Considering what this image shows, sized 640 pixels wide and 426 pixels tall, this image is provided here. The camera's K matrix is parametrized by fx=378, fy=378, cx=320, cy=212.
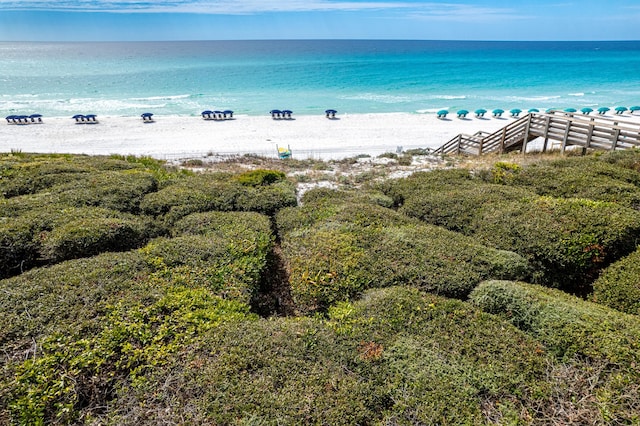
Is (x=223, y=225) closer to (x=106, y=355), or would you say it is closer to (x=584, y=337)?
(x=106, y=355)

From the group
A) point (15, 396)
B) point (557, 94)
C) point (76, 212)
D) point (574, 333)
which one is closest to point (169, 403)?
point (15, 396)

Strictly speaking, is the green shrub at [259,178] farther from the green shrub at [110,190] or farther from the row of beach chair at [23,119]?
the row of beach chair at [23,119]

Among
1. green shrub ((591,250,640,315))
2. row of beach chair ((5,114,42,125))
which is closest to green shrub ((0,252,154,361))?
green shrub ((591,250,640,315))

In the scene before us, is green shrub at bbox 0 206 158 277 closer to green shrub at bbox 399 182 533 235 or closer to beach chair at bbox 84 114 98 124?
green shrub at bbox 399 182 533 235

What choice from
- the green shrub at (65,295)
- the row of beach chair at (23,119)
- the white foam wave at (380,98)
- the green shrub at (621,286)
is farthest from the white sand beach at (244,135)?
the green shrub at (621,286)

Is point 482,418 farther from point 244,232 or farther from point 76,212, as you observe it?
point 76,212
